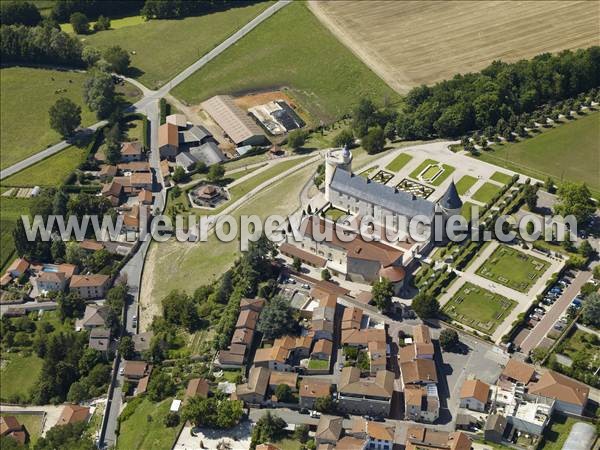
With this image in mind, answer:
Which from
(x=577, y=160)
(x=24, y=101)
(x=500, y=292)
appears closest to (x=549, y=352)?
(x=500, y=292)

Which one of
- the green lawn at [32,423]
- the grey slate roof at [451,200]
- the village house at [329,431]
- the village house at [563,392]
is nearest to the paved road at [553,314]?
the village house at [563,392]

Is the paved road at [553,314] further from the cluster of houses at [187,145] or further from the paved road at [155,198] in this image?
the cluster of houses at [187,145]

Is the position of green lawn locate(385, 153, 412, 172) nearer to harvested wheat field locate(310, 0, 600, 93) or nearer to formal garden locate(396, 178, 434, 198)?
formal garden locate(396, 178, 434, 198)

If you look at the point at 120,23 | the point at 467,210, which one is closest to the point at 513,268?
the point at 467,210

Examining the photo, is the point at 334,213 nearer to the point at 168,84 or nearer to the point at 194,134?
the point at 194,134

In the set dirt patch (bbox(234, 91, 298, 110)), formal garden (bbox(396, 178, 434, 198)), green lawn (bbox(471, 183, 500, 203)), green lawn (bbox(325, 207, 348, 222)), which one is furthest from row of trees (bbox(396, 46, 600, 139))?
green lawn (bbox(325, 207, 348, 222))

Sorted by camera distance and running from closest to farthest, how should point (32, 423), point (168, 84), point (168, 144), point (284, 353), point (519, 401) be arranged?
point (519, 401) < point (284, 353) < point (32, 423) < point (168, 144) < point (168, 84)
